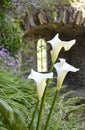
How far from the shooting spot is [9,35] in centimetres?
358

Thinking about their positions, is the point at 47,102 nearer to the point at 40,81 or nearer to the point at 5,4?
the point at 40,81

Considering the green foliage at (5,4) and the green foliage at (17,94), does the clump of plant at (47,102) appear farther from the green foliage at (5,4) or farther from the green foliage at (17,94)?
the green foliage at (5,4)

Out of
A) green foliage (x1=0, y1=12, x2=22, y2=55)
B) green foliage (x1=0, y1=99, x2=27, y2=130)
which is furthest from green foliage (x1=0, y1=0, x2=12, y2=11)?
green foliage (x1=0, y1=99, x2=27, y2=130)

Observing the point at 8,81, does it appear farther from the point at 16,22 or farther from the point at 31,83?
the point at 16,22

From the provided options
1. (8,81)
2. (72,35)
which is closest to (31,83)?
(8,81)

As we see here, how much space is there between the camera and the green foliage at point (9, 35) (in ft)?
11.5

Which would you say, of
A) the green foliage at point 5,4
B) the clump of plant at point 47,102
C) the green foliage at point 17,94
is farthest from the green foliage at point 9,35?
the green foliage at point 17,94

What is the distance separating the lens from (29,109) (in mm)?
1864

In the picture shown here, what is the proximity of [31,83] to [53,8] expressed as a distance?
2.21 metres

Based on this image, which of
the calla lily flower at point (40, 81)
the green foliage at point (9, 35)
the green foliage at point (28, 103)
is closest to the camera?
the calla lily flower at point (40, 81)

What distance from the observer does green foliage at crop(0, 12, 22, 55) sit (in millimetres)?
3506

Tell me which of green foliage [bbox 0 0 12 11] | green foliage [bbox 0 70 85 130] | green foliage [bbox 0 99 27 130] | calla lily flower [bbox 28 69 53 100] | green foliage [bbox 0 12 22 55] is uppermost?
calla lily flower [bbox 28 69 53 100]

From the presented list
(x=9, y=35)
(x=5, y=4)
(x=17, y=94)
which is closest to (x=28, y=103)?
(x=17, y=94)

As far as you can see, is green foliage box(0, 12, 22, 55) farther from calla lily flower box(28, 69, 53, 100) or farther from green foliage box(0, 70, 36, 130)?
calla lily flower box(28, 69, 53, 100)
